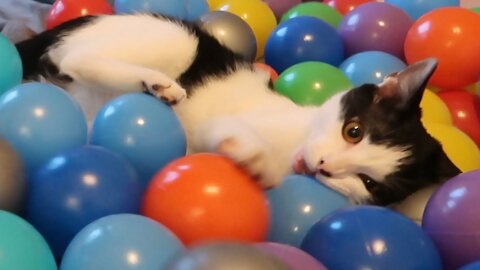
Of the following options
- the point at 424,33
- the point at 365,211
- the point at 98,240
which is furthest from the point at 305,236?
the point at 424,33

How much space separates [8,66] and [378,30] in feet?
4.05

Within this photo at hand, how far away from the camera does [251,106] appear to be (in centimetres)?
168

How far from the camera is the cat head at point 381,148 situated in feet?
4.44

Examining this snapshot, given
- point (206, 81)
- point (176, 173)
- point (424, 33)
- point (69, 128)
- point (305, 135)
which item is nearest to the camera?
point (176, 173)

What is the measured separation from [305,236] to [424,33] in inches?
44.7

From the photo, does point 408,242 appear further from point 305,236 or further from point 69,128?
point 69,128

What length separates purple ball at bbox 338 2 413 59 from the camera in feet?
7.30

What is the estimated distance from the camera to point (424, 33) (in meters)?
2.05

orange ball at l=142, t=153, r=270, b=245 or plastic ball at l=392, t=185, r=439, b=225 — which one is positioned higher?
orange ball at l=142, t=153, r=270, b=245

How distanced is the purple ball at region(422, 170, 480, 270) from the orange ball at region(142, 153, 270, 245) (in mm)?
310

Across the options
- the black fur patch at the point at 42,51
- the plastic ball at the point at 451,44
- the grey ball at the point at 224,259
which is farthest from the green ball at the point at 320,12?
the grey ball at the point at 224,259

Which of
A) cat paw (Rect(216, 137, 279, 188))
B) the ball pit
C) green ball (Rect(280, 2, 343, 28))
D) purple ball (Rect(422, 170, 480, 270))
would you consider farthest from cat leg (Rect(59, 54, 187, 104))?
green ball (Rect(280, 2, 343, 28))

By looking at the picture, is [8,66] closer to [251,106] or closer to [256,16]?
[251,106]

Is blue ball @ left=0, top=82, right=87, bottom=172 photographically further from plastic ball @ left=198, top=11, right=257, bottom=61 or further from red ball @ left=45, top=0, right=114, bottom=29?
red ball @ left=45, top=0, right=114, bottom=29
